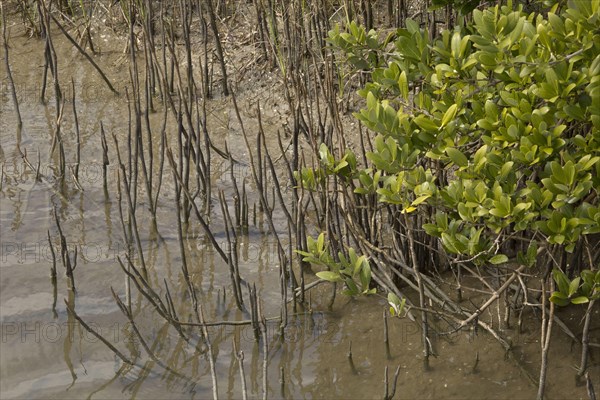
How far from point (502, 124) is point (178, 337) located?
1464 millimetres

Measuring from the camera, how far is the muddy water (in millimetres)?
3158

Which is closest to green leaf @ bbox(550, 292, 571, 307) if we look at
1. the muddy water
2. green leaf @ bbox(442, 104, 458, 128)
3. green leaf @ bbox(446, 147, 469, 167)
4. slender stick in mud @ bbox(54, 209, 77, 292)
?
the muddy water

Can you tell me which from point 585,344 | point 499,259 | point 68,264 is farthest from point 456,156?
point 68,264

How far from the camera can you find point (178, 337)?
340 centimetres

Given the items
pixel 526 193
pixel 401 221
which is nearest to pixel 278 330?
pixel 401 221

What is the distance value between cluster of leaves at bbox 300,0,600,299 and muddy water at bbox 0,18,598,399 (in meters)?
0.50

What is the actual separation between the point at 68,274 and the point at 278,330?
35.8 inches

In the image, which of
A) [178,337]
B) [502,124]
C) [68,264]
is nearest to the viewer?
[502,124]

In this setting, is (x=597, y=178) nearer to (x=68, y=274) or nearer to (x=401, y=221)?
(x=401, y=221)

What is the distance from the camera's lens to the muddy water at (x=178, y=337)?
3158 mm

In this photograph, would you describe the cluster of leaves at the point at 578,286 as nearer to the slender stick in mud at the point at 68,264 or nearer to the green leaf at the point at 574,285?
the green leaf at the point at 574,285

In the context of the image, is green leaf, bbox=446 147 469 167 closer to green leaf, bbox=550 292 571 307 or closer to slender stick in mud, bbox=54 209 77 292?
green leaf, bbox=550 292 571 307

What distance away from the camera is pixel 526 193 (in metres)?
2.68

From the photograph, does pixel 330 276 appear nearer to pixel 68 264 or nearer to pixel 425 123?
→ pixel 425 123
